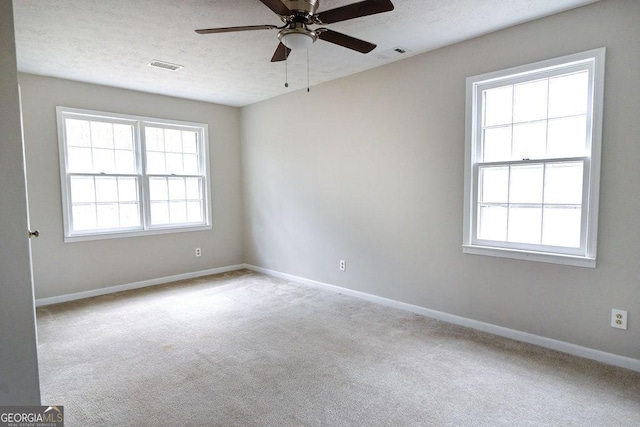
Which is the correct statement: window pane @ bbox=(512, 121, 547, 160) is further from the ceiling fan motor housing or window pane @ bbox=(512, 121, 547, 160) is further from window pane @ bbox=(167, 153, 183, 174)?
window pane @ bbox=(167, 153, 183, 174)

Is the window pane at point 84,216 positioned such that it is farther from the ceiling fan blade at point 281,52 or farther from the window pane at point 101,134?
the ceiling fan blade at point 281,52

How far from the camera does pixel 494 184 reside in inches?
122

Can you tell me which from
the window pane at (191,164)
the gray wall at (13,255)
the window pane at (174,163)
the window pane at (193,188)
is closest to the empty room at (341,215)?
the gray wall at (13,255)

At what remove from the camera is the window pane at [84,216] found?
14.0ft

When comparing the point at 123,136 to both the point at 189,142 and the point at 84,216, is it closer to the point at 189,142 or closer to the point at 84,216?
the point at 189,142

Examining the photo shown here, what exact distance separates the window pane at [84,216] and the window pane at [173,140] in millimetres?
1304

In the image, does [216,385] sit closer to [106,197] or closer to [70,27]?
[70,27]

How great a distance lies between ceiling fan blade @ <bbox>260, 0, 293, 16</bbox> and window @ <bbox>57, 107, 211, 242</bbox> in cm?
354

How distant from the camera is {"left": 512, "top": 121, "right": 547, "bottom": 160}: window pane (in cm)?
283

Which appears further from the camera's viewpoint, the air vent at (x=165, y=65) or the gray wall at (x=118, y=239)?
the gray wall at (x=118, y=239)

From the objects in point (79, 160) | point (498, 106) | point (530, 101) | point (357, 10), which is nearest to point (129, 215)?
point (79, 160)

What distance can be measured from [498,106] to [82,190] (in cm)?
486

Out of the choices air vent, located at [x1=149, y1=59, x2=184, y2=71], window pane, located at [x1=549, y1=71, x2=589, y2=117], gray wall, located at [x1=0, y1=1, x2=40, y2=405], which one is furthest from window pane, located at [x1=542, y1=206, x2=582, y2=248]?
air vent, located at [x1=149, y1=59, x2=184, y2=71]

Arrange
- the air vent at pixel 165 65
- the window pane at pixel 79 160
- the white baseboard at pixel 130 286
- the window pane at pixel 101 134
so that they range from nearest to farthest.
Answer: the air vent at pixel 165 65 < the white baseboard at pixel 130 286 < the window pane at pixel 79 160 < the window pane at pixel 101 134
